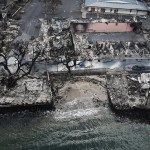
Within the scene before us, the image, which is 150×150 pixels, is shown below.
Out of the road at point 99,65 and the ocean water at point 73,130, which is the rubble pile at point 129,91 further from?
the road at point 99,65

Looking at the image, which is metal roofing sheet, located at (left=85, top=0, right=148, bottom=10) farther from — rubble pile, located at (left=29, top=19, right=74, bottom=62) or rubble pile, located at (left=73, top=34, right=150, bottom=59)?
rubble pile, located at (left=73, top=34, right=150, bottom=59)

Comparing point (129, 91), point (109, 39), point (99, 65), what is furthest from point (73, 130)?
point (109, 39)

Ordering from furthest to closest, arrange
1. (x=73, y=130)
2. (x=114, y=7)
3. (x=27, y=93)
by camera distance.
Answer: (x=114, y=7), (x=27, y=93), (x=73, y=130)

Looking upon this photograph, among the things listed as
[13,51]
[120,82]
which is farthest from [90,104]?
[13,51]

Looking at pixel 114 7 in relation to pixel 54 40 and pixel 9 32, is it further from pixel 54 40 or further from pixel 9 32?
pixel 9 32

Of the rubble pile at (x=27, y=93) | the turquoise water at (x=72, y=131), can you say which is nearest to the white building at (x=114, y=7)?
the rubble pile at (x=27, y=93)

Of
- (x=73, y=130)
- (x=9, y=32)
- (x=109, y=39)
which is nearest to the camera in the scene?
(x=73, y=130)
